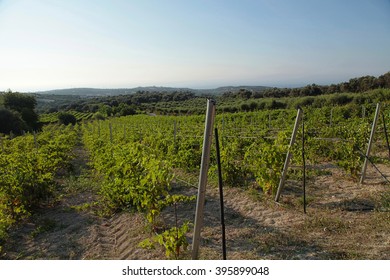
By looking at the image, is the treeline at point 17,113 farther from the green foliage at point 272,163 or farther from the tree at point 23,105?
the green foliage at point 272,163

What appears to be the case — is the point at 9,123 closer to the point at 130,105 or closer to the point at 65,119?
the point at 65,119

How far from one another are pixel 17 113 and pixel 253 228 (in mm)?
Answer: 38504

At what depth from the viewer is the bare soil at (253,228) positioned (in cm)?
355

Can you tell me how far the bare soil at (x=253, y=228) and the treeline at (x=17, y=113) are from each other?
103ft

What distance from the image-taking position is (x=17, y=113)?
34.8 meters

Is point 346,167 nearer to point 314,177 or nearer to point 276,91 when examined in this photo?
point 314,177

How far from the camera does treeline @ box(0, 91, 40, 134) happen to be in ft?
104

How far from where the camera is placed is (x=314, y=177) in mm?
6574

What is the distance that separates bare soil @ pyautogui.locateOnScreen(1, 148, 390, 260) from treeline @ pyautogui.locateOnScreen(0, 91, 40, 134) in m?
31.5

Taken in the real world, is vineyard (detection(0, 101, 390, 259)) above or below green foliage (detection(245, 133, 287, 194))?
below

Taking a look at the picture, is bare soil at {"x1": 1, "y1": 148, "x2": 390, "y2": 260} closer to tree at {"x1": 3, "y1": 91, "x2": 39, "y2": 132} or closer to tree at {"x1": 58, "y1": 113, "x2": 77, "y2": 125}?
tree at {"x1": 3, "y1": 91, "x2": 39, "y2": 132}

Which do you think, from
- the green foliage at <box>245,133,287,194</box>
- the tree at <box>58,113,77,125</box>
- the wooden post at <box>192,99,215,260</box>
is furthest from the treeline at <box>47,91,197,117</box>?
the wooden post at <box>192,99,215,260</box>
